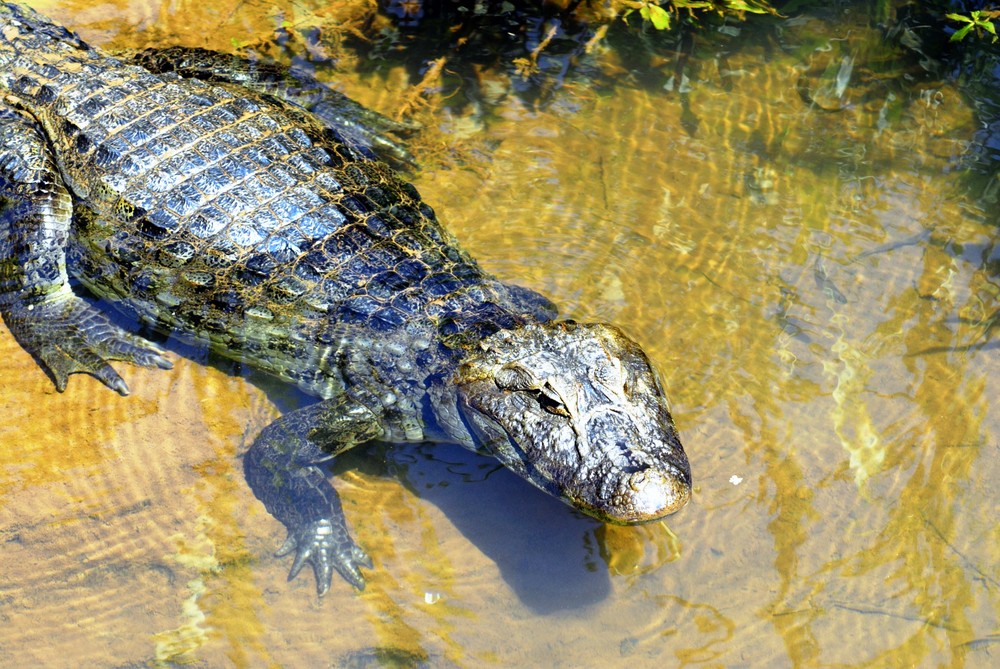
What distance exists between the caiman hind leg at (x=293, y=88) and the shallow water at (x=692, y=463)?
258 mm

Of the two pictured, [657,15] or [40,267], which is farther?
[657,15]

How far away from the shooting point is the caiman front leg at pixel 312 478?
342 cm

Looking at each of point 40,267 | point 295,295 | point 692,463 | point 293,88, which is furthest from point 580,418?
point 293,88

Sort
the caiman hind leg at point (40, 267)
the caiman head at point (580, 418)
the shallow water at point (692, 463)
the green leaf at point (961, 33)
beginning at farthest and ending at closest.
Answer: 1. the green leaf at point (961, 33)
2. the caiman hind leg at point (40, 267)
3. the shallow water at point (692, 463)
4. the caiman head at point (580, 418)

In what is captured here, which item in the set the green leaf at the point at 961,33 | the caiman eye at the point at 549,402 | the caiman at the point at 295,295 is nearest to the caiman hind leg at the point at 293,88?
the caiman at the point at 295,295

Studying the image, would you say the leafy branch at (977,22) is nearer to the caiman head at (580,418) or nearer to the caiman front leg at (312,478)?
the caiman head at (580,418)

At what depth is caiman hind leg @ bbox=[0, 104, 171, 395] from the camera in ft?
13.5

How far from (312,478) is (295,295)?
810 mm

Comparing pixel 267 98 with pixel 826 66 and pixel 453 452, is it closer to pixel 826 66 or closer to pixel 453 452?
pixel 453 452

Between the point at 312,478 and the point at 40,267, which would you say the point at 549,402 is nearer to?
the point at 312,478

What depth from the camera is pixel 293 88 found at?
5.12 meters

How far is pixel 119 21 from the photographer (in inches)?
227

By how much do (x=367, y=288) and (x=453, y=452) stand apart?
0.83 metres

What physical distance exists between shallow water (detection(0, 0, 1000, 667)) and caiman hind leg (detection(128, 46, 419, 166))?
0.85 feet
